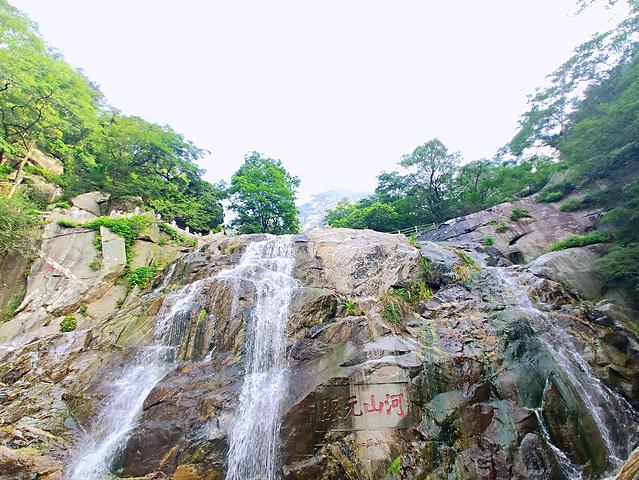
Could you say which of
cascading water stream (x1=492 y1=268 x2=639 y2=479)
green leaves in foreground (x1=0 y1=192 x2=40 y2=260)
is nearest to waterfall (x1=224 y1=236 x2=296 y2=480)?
cascading water stream (x1=492 y1=268 x2=639 y2=479)

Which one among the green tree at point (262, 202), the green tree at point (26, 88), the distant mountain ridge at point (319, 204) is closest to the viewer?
the green tree at point (26, 88)

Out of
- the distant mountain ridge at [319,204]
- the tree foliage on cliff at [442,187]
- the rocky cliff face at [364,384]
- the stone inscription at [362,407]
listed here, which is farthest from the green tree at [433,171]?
the distant mountain ridge at [319,204]

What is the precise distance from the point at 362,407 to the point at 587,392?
519cm

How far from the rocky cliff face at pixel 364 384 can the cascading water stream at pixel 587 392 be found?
0.03 metres

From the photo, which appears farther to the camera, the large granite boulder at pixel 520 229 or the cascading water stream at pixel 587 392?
the large granite boulder at pixel 520 229

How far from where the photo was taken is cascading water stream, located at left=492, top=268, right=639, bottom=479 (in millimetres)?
5328

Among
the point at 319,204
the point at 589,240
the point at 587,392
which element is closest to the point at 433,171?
the point at 589,240

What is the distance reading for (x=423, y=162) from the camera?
2295 centimetres

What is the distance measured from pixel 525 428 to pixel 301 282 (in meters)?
7.51

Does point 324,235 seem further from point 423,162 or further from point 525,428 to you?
point 423,162

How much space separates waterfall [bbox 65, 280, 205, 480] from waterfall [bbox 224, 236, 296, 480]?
2.22m

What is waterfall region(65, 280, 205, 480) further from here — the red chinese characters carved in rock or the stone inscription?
the red chinese characters carved in rock

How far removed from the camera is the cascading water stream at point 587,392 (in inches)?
210

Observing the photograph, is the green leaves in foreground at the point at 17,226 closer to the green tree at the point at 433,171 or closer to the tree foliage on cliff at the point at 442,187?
the tree foliage on cliff at the point at 442,187
